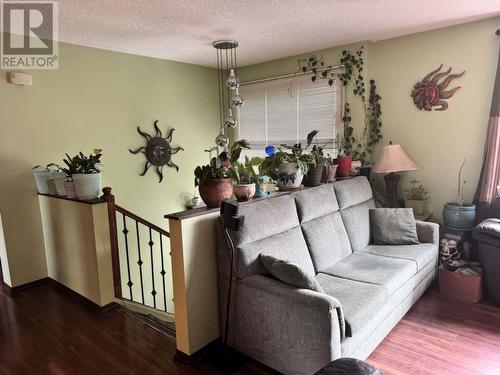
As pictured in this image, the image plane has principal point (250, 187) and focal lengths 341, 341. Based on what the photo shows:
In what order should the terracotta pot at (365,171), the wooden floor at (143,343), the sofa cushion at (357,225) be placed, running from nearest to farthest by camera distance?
the wooden floor at (143,343) < the sofa cushion at (357,225) < the terracotta pot at (365,171)

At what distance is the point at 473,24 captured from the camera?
3230 millimetres

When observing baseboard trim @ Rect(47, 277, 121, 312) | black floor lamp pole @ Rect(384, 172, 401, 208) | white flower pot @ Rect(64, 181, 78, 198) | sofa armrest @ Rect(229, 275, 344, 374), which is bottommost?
baseboard trim @ Rect(47, 277, 121, 312)

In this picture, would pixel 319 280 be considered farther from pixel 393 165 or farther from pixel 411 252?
pixel 393 165

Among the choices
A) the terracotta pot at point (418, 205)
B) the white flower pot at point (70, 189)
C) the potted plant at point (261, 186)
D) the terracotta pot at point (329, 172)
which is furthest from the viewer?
the terracotta pot at point (418, 205)

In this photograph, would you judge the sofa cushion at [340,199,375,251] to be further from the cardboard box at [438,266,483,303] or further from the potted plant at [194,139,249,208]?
the potted plant at [194,139,249,208]

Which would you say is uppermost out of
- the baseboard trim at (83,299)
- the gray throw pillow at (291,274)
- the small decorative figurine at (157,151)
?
the small decorative figurine at (157,151)

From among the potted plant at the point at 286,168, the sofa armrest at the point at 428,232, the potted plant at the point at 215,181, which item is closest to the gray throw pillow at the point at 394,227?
the sofa armrest at the point at 428,232

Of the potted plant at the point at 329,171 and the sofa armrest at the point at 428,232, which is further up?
the potted plant at the point at 329,171

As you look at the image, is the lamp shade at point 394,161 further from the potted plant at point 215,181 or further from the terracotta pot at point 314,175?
the potted plant at point 215,181

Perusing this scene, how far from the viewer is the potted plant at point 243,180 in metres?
2.30

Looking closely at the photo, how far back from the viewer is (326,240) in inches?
107

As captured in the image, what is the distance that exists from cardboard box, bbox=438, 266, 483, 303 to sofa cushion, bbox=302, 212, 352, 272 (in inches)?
36.2

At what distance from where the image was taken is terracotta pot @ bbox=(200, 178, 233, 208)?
2.20m

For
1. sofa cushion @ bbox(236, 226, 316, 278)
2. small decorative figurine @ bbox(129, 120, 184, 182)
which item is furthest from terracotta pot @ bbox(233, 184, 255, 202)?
small decorative figurine @ bbox(129, 120, 184, 182)
